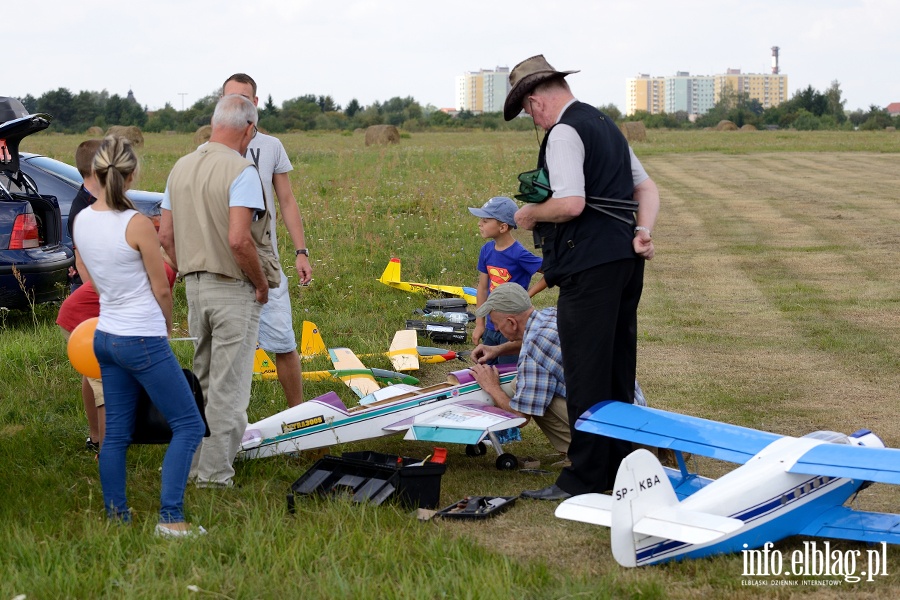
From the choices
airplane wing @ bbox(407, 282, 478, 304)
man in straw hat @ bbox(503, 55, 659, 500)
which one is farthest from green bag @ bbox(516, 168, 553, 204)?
airplane wing @ bbox(407, 282, 478, 304)

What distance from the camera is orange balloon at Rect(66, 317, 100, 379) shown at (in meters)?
4.02

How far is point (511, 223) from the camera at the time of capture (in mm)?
6586

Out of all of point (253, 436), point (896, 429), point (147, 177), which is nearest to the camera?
point (253, 436)

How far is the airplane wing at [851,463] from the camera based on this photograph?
3602mm

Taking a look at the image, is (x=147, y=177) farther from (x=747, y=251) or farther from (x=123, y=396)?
(x=123, y=396)

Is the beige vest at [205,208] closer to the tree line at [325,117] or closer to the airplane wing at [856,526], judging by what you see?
the airplane wing at [856,526]

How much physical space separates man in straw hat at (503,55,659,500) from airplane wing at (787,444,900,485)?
3.27ft

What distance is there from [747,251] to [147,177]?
41.3 ft

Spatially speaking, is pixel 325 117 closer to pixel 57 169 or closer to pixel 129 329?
pixel 57 169

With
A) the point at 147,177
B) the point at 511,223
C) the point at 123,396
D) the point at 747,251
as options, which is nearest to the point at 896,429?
the point at 511,223

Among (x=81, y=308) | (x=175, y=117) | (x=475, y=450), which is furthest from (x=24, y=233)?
(x=175, y=117)

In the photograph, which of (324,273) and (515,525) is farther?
(324,273)

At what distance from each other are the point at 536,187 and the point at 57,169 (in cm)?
813

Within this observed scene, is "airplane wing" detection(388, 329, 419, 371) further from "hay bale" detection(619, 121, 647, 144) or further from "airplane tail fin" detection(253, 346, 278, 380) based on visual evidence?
"hay bale" detection(619, 121, 647, 144)
